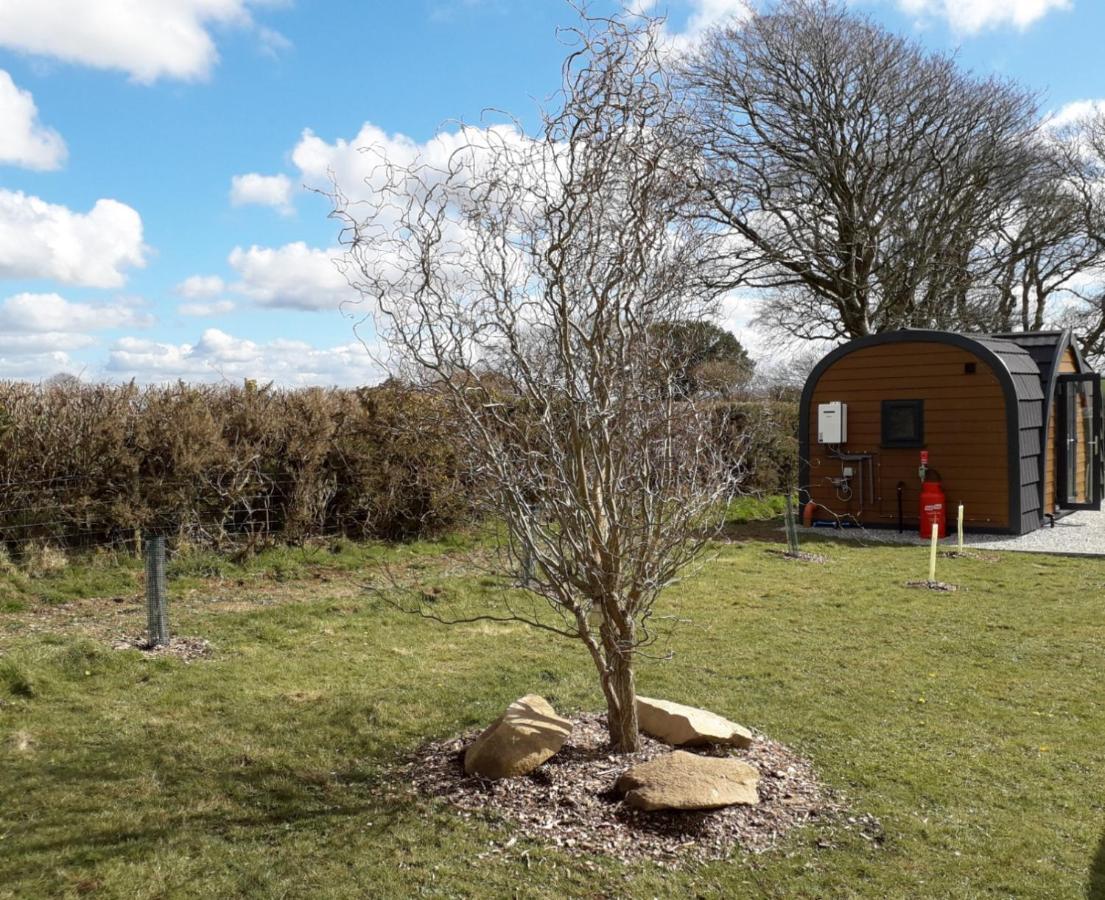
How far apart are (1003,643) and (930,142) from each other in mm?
15527

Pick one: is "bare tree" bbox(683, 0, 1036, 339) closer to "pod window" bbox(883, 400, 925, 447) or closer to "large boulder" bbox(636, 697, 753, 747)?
"pod window" bbox(883, 400, 925, 447)

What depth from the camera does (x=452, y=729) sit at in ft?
15.6

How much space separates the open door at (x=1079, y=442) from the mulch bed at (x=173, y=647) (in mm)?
13099

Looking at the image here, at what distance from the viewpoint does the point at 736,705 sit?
519cm

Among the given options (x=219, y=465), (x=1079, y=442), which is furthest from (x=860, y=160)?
(x=219, y=465)

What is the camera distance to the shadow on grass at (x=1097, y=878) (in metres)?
3.19

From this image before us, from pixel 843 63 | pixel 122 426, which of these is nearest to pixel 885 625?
pixel 122 426

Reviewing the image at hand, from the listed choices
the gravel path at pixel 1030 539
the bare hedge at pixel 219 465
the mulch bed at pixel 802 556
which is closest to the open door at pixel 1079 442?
the gravel path at pixel 1030 539

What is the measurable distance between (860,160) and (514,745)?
18071 mm

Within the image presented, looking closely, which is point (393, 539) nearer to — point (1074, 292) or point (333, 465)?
point (333, 465)

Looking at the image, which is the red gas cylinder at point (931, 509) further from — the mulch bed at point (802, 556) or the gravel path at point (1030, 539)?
the mulch bed at point (802, 556)

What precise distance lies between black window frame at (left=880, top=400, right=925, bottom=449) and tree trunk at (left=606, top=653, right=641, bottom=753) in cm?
1018

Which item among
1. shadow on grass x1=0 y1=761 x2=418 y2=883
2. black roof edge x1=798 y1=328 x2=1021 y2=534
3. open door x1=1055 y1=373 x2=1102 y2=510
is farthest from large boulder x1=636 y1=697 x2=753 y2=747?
open door x1=1055 y1=373 x2=1102 y2=510

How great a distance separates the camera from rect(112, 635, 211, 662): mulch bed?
611 centimetres
